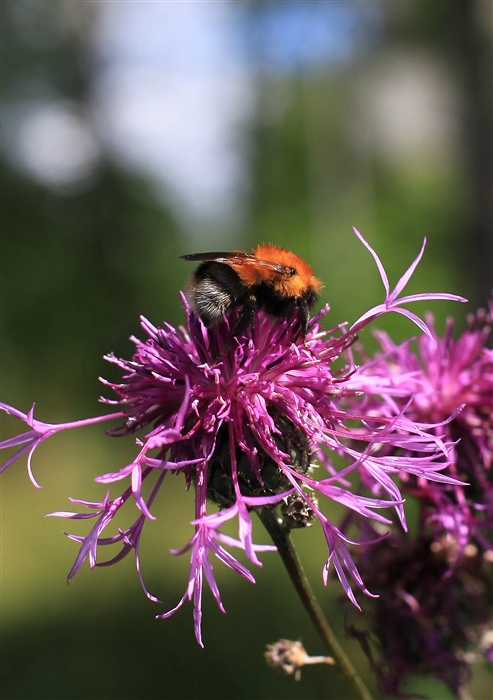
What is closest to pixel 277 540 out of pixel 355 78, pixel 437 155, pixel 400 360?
pixel 400 360

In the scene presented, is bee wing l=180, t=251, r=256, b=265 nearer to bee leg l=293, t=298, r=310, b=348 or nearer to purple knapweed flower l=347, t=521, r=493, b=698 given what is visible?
bee leg l=293, t=298, r=310, b=348

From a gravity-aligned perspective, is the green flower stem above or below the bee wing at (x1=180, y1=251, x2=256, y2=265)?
below

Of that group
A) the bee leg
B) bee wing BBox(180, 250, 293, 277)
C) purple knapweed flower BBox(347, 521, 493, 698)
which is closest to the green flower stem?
the bee leg

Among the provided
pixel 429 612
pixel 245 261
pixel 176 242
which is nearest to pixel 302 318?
pixel 245 261

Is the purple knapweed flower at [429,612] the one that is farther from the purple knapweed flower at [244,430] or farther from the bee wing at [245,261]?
the bee wing at [245,261]

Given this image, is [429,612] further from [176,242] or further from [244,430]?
[176,242]
